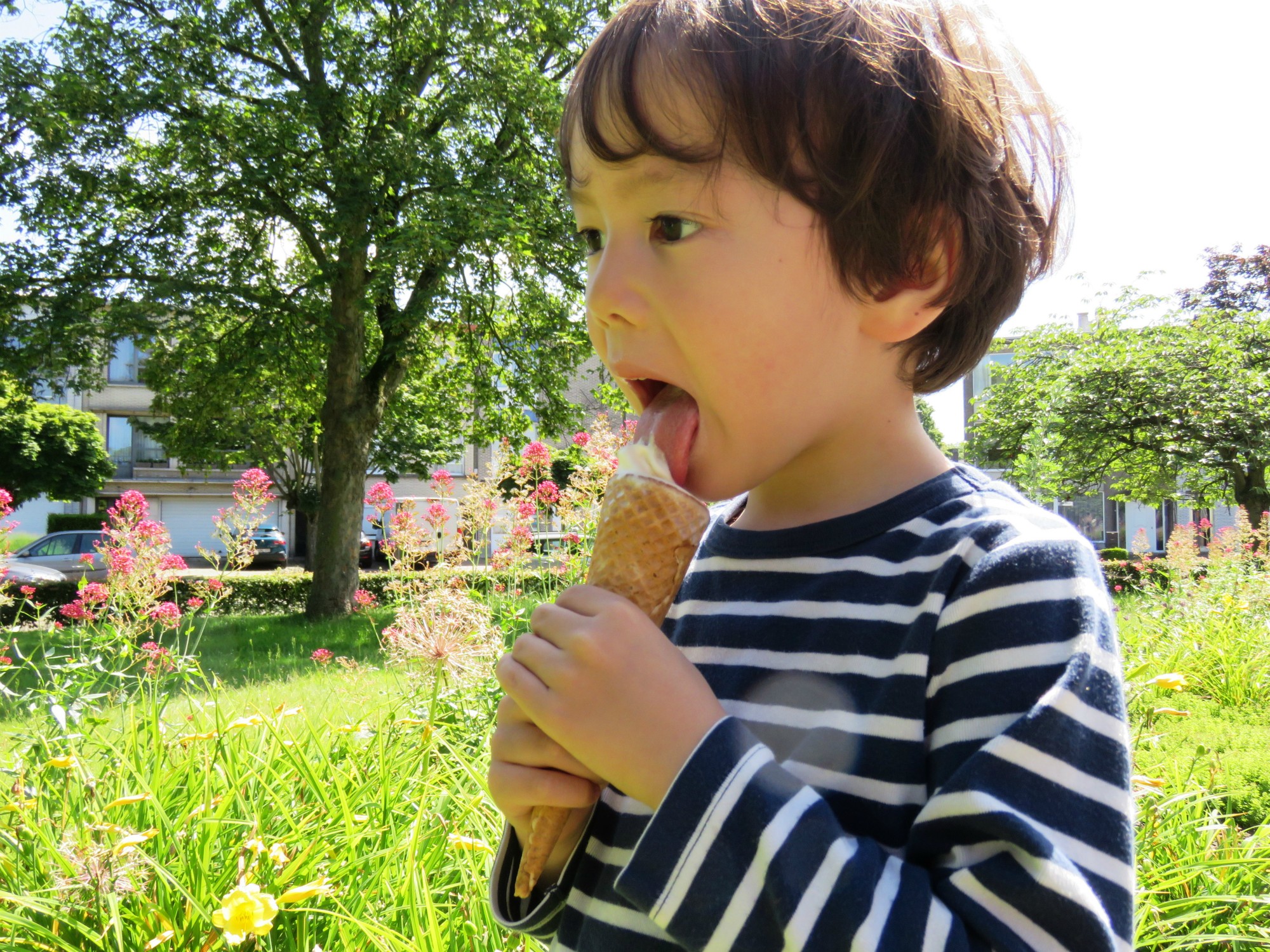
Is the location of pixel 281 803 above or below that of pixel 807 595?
below

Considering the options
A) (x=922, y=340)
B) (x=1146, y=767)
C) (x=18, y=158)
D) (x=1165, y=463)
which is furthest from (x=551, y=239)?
(x=1165, y=463)

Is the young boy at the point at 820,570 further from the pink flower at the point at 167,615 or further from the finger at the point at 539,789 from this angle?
the pink flower at the point at 167,615

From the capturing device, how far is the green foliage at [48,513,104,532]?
3194 cm

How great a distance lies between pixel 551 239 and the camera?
13172 mm

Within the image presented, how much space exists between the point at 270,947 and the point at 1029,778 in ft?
6.17

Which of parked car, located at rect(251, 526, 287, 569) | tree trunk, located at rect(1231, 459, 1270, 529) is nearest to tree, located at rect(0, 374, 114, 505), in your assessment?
parked car, located at rect(251, 526, 287, 569)

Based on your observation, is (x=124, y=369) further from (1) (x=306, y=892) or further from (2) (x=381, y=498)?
(1) (x=306, y=892)

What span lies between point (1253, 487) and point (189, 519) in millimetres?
39148

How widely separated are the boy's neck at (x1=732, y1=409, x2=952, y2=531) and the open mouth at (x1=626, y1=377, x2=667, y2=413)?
0.21 m

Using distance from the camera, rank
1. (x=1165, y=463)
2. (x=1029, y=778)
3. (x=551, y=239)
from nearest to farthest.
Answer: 1. (x=1029, y=778)
2. (x=551, y=239)
3. (x=1165, y=463)

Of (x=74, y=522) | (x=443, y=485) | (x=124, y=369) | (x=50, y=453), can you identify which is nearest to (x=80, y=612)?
(x=443, y=485)

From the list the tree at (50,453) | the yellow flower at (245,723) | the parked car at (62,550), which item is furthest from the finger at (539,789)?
the tree at (50,453)

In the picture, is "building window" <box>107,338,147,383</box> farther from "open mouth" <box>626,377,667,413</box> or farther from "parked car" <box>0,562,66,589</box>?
"open mouth" <box>626,377,667,413</box>

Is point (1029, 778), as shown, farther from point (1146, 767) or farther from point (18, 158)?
point (18, 158)
